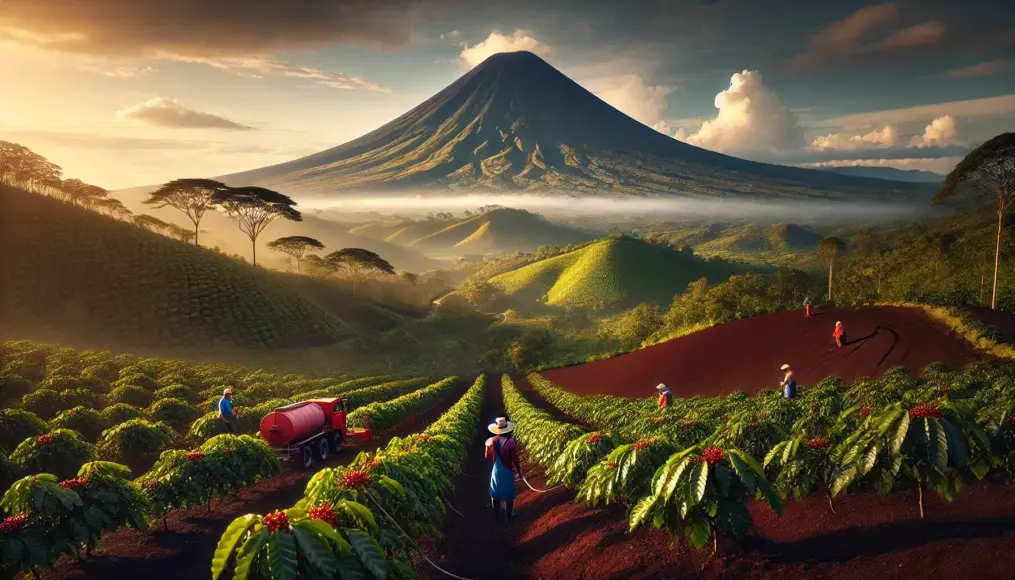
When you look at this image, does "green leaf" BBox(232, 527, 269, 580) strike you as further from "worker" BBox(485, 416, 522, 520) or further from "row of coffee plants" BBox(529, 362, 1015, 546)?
"worker" BBox(485, 416, 522, 520)

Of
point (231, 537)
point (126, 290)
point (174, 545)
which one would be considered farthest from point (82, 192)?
point (231, 537)

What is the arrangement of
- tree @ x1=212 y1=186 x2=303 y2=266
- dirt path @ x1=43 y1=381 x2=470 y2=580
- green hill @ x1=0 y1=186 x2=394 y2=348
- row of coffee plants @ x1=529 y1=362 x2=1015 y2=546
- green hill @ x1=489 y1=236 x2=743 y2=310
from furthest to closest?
green hill @ x1=489 y1=236 x2=743 y2=310
tree @ x1=212 y1=186 x2=303 y2=266
green hill @ x1=0 y1=186 x2=394 y2=348
dirt path @ x1=43 y1=381 x2=470 y2=580
row of coffee plants @ x1=529 y1=362 x2=1015 y2=546

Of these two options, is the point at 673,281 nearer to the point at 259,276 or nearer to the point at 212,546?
the point at 259,276

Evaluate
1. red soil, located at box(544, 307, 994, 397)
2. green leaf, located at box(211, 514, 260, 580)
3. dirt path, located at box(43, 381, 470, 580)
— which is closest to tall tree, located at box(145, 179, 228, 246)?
red soil, located at box(544, 307, 994, 397)

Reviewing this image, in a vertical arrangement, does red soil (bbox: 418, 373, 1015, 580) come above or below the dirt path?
above

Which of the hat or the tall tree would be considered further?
the tall tree

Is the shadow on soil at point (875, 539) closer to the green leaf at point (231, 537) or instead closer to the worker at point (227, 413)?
the green leaf at point (231, 537)

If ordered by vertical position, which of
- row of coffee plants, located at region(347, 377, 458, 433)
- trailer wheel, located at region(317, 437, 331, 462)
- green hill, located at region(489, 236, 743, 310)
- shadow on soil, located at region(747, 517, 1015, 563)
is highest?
shadow on soil, located at region(747, 517, 1015, 563)

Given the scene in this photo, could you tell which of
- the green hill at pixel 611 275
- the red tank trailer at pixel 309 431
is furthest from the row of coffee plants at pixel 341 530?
the green hill at pixel 611 275
